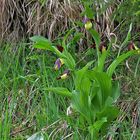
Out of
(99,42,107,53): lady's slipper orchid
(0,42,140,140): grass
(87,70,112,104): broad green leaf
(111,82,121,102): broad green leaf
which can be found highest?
(99,42,107,53): lady's slipper orchid

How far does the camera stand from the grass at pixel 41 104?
1.77m

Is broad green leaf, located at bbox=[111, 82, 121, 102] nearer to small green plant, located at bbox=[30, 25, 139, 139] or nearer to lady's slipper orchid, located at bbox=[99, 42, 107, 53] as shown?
small green plant, located at bbox=[30, 25, 139, 139]

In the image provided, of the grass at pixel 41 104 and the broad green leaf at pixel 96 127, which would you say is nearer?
the broad green leaf at pixel 96 127

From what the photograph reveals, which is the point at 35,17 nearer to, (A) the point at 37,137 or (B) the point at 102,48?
(B) the point at 102,48

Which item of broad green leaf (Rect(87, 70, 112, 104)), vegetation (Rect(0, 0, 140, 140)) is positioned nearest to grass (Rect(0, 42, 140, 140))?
vegetation (Rect(0, 0, 140, 140))

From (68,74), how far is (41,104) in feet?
0.86

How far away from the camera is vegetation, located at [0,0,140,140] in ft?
5.65

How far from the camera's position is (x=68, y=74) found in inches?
71.8

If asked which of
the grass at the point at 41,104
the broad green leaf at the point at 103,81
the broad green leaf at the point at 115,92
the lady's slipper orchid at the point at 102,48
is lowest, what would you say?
the grass at the point at 41,104

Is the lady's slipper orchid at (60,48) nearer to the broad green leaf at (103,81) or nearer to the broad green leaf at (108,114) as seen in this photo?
the broad green leaf at (103,81)

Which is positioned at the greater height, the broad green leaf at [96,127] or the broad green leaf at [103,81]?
the broad green leaf at [103,81]

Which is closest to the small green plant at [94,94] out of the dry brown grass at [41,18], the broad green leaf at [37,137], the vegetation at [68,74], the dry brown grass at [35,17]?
the vegetation at [68,74]

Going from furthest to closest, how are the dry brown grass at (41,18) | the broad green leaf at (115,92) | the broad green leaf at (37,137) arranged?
the dry brown grass at (41,18) → the broad green leaf at (115,92) → the broad green leaf at (37,137)

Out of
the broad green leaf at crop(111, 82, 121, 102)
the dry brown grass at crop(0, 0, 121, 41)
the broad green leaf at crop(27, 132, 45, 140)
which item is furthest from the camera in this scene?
the dry brown grass at crop(0, 0, 121, 41)
